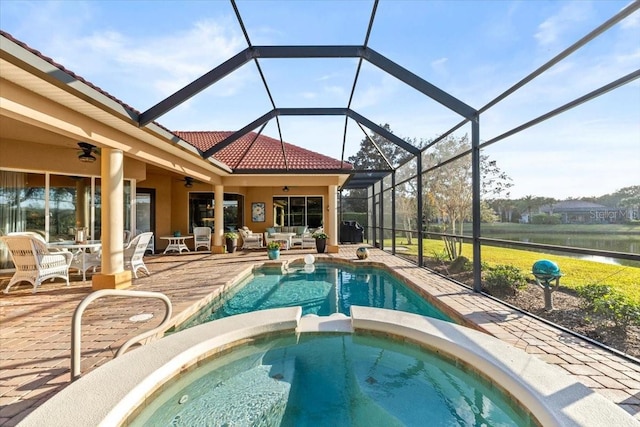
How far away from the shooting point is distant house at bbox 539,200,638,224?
11.7ft

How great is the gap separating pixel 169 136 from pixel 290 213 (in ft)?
26.6

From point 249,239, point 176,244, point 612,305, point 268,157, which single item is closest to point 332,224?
point 249,239

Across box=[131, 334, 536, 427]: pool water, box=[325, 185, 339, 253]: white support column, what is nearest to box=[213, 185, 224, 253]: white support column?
box=[325, 185, 339, 253]: white support column

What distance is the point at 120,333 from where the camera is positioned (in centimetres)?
336

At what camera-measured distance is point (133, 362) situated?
8.48 feet

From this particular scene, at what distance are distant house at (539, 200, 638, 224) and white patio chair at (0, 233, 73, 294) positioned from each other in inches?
330

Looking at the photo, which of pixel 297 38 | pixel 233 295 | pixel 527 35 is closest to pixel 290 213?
pixel 233 295

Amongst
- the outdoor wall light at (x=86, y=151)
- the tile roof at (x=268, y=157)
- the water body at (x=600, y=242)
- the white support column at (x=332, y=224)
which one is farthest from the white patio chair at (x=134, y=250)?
the water body at (x=600, y=242)

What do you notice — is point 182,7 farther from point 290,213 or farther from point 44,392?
point 290,213

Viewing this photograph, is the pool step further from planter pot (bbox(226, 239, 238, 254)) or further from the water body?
planter pot (bbox(226, 239, 238, 254))

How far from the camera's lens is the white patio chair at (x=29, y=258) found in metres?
5.01

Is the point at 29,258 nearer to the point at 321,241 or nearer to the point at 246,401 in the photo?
the point at 246,401

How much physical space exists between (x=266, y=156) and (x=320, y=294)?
7199 millimetres

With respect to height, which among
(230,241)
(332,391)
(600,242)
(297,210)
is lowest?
(332,391)
